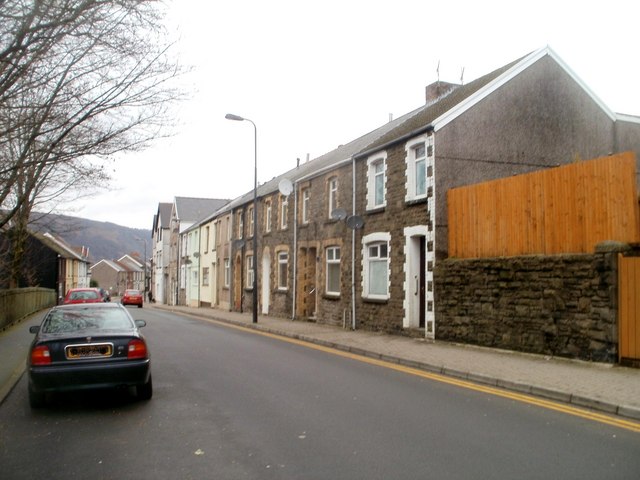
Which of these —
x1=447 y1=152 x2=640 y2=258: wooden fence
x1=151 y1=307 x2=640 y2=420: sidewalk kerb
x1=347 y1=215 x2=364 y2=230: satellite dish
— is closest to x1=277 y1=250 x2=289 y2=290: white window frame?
x1=347 y1=215 x2=364 y2=230: satellite dish

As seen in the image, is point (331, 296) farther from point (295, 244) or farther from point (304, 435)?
point (304, 435)

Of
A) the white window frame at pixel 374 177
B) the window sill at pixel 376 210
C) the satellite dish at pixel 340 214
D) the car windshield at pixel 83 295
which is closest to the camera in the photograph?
the window sill at pixel 376 210

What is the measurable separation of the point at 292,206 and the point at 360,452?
21173 mm

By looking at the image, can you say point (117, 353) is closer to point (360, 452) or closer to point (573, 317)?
point (360, 452)

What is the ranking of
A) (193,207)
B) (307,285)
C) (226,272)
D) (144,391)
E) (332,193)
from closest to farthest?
(144,391), (332,193), (307,285), (226,272), (193,207)

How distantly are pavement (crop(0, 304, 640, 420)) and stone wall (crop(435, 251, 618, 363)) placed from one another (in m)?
0.32

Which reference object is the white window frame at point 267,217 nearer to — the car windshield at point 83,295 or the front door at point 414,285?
the car windshield at point 83,295

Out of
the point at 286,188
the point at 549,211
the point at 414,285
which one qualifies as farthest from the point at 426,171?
the point at 286,188

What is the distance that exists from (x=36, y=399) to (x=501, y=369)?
776cm

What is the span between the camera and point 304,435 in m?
6.31

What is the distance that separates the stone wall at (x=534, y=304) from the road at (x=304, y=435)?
12.1 feet

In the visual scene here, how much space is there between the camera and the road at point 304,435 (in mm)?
5230

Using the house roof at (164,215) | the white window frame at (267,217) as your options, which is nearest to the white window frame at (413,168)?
the white window frame at (267,217)

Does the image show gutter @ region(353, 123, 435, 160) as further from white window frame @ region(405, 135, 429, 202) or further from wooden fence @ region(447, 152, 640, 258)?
wooden fence @ region(447, 152, 640, 258)
